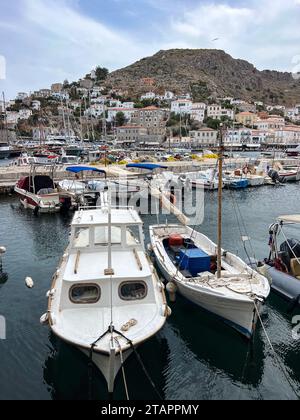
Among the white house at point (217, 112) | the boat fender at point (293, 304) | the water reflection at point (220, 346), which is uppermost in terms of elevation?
the white house at point (217, 112)

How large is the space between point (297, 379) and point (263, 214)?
75.5ft

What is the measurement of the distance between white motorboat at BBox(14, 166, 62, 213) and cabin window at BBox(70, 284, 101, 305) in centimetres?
2078

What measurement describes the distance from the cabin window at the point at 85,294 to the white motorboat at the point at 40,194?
20783 mm

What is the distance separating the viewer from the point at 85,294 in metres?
9.97

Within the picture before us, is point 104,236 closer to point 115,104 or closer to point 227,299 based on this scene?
point 227,299

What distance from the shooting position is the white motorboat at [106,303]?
825 centimetres

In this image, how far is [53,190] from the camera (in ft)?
103

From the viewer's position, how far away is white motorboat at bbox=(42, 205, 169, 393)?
27.1 feet

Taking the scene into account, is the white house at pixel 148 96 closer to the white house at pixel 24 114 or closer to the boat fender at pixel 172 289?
the white house at pixel 24 114

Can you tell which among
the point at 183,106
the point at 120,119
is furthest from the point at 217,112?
the point at 120,119

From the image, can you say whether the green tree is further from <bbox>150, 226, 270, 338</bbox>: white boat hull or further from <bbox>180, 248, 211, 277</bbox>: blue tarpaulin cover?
<bbox>150, 226, 270, 338</bbox>: white boat hull

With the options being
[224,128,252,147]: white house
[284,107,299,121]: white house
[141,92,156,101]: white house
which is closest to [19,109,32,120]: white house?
[141,92,156,101]: white house

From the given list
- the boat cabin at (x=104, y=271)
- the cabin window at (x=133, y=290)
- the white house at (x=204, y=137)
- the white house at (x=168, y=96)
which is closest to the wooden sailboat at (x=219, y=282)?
the boat cabin at (x=104, y=271)
